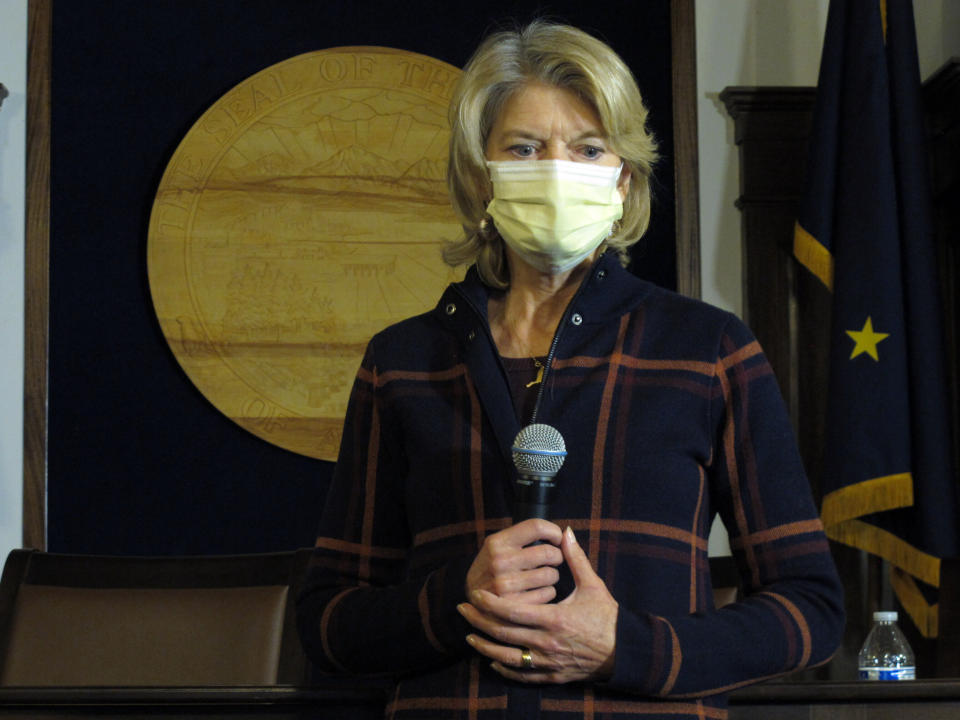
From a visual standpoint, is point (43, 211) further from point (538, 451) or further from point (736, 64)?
point (538, 451)

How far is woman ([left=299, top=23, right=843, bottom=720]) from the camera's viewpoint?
1.20m

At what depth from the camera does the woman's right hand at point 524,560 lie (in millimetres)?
1166

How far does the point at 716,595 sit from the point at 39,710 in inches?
46.0

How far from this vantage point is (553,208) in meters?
1.37

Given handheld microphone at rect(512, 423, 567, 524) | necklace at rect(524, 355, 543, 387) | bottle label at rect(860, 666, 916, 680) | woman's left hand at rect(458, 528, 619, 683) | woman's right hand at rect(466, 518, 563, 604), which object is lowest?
bottle label at rect(860, 666, 916, 680)

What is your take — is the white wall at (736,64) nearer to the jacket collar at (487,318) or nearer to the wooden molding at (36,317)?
the wooden molding at (36,317)

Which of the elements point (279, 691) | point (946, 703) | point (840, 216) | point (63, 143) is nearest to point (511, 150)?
point (279, 691)

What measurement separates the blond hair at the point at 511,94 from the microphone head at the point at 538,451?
1.13 ft

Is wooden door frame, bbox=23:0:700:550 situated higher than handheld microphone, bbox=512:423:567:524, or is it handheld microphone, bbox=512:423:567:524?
wooden door frame, bbox=23:0:700:550

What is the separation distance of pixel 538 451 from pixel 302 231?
269 cm

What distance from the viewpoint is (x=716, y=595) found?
7.24 ft

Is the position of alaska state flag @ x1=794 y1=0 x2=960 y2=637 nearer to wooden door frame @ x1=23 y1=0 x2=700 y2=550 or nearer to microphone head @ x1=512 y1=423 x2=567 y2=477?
wooden door frame @ x1=23 y1=0 x2=700 y2=550

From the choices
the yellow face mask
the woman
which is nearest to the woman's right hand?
the woman

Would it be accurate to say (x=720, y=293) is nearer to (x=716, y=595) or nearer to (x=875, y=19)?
(x=875, y=19)
